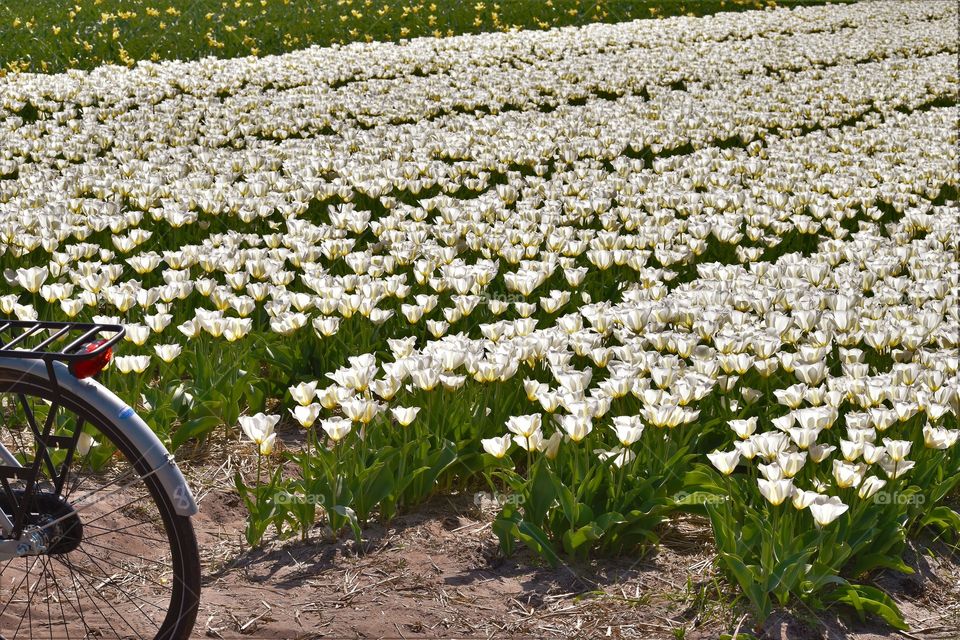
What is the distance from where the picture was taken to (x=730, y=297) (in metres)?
5.22

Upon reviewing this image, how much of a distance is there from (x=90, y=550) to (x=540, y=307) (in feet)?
9.44

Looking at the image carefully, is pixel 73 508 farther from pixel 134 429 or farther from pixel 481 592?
pixel 481 592

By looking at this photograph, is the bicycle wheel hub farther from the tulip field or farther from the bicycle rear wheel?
the tulip field

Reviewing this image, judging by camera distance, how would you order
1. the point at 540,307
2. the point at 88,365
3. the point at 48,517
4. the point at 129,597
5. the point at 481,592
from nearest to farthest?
the point at 88,365, the point at 48,517, the point at 129,597, the point at 481,592, the point at 540,307

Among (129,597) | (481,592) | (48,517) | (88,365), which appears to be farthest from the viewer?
(481,592)

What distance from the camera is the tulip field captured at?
3.62 meters

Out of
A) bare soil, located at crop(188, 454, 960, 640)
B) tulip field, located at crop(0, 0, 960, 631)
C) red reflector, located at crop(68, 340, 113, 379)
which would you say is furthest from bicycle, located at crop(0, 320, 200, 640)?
tulip field, located at crop(0, 0, 960, 631)

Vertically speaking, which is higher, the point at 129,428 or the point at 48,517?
the point at 129,428

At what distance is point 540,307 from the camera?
5602 mm

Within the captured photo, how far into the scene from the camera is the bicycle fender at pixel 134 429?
101 inches

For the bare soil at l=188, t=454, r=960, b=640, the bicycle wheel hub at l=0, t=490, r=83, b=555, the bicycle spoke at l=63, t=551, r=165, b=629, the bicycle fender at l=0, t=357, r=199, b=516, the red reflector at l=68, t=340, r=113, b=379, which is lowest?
the bare soil at l=188, t=454, r=960, b=640

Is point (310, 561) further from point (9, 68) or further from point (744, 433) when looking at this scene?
point (9, 68)

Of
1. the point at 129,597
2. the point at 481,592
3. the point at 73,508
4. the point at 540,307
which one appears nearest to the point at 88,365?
the point at 73,508

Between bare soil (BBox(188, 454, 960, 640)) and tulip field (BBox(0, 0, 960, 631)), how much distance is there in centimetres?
A: 7
